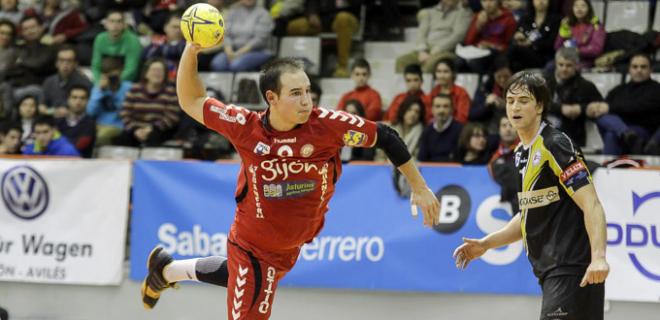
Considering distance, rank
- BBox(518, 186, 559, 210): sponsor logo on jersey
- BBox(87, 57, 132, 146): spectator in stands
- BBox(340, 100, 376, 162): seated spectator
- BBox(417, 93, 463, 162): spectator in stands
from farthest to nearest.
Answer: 1. BBox(87, 57, 132, 146): spectator in stands
2. BBox(340, 100, 376, 162): seated spectator
3. BBox(417, 93, 463, 162): spectator in stands
4. BBox(518, 186, 559, 210): sponsor logo on jersey

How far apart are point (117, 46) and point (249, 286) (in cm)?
824

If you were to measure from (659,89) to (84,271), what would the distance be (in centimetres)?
653

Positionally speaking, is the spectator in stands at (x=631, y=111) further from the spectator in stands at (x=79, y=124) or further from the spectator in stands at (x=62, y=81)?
the spectator in stands at (x=62, y=81)

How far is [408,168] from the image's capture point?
6.30m

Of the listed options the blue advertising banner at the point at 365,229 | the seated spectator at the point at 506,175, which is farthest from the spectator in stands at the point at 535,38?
the blue advertising banner at the point at 365,229

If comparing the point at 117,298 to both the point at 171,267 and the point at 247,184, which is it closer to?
the point at 171,267

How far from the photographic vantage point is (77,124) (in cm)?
1252

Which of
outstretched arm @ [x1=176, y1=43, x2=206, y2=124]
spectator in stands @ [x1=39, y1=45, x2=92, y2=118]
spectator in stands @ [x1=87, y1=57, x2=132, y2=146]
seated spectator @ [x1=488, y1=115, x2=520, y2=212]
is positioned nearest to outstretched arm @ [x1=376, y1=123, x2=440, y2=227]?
outstretched arm @ [x1=176, y1=43, x2=206, y2=124]

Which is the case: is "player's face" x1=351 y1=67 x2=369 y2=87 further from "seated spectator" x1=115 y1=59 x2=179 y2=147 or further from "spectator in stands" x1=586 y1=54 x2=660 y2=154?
"spectator in stands" x1=586 y1=54 x2=660 y2=154

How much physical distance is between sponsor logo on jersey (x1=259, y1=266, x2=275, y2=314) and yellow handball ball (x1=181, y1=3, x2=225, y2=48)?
5.13ft

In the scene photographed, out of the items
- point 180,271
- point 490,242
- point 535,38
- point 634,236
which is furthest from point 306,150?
point 535,38

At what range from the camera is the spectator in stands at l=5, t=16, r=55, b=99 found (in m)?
14.2

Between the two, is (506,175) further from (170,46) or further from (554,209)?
(170,46)

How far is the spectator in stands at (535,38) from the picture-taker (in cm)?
1223
